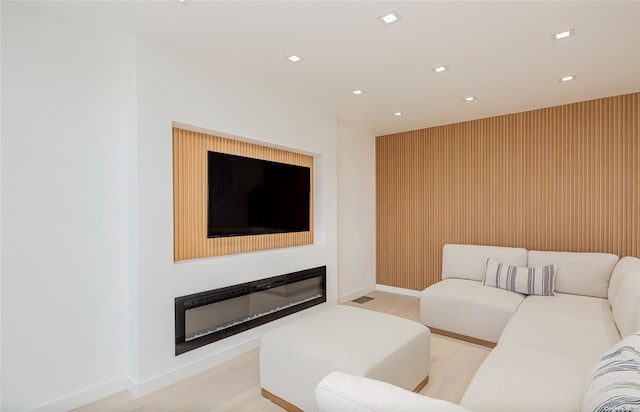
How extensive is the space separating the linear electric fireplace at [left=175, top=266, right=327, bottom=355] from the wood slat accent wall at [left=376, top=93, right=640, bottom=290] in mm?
1803

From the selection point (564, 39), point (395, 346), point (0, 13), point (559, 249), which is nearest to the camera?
point (0, 13)

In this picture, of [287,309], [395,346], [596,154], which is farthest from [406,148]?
[395,346]

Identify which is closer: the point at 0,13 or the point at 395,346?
the point at 0,13

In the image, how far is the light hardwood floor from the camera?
218 cm

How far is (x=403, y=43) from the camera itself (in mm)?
2359

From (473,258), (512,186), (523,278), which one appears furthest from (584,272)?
(512,186)

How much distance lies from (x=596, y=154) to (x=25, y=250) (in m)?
5.13

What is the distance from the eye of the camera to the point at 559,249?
3.76 meters

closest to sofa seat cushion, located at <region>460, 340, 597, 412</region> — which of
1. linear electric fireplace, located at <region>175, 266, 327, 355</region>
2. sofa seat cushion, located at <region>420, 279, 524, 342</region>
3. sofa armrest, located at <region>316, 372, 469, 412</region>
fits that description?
sofa armrest, located at <region>316, 372, 469, 412</region>

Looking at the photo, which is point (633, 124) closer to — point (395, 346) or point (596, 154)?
point (596, 154)

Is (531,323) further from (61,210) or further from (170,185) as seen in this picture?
(61,210)

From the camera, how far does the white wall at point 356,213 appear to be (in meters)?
4.64

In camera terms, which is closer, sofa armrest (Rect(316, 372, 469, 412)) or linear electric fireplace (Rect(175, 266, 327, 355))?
sofa armrest (Rect(316, 372, 469, 412))

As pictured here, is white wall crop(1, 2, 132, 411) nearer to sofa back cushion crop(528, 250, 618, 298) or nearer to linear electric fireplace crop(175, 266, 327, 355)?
linear electric fireplace crop(175, 266, 327, 355)
